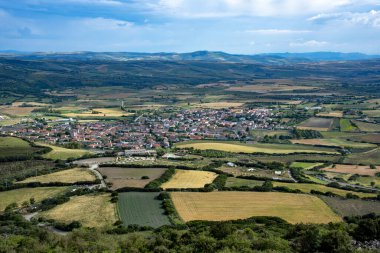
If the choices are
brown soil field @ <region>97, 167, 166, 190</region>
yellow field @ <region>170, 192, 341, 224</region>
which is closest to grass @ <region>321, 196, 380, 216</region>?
yellow field @ <region>170, 192, 341, 224</region>

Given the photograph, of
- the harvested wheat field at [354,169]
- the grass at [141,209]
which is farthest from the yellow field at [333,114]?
the grass at [141,209]

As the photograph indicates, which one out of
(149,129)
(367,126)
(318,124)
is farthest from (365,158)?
(149,129)

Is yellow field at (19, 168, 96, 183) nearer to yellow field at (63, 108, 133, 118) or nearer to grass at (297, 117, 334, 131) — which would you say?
grass at (297, 117, 334, 131)

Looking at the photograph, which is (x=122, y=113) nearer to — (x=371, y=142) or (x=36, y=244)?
(x=371, y=142)

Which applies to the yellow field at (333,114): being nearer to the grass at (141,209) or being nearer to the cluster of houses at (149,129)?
the cluster of houses at (149,129)

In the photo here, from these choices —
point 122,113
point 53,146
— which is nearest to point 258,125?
point 122,113

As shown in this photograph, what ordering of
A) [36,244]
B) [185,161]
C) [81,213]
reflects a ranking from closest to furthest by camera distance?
1. [36,244]
2. [81,213]
3. [185,161]
